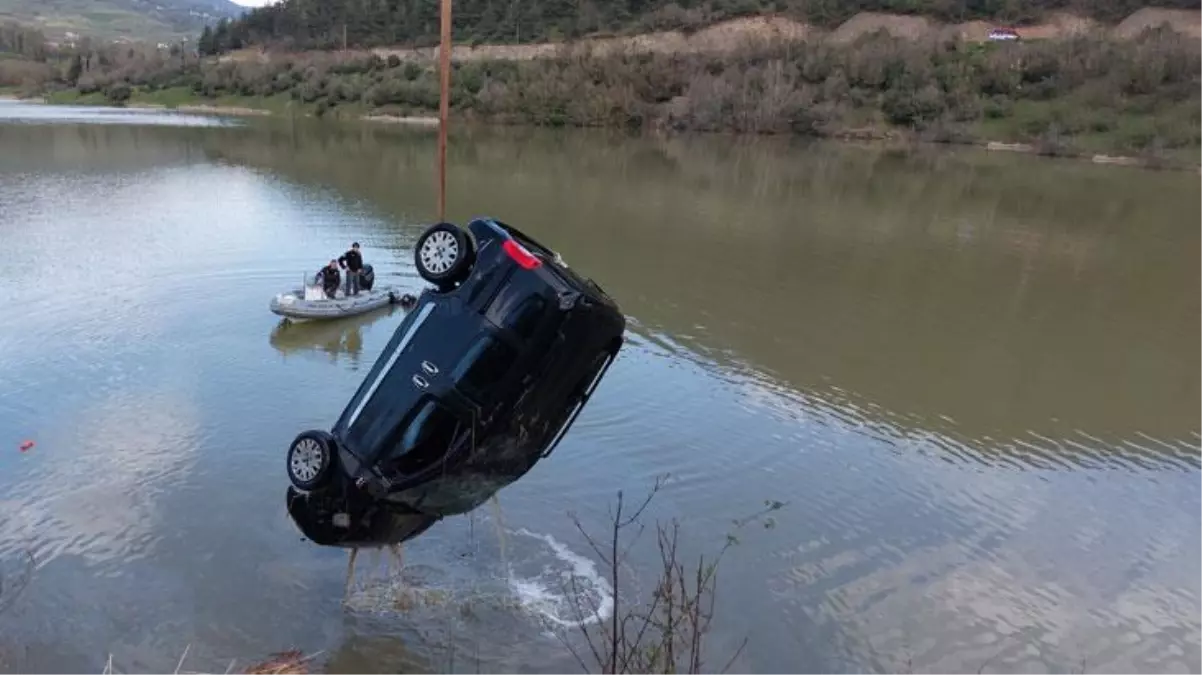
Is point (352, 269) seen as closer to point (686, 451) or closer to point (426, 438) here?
point (686, 451)

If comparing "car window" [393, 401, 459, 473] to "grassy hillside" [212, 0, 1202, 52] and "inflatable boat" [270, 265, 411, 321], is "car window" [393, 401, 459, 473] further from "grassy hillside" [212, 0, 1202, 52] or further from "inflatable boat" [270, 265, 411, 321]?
"grassy hillside" [212, 0, 1202, 52]

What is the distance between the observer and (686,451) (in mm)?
12992

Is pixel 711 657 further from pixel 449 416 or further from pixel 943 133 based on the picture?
pixel 943 133

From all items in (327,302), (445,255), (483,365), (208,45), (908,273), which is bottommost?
(327,302)

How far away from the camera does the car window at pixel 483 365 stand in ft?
22.3

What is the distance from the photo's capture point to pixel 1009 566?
33.9ft

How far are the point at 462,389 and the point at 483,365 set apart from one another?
0.86ft

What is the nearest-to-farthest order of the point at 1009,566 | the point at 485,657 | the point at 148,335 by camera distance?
1. the point at 485,657
2. the point at 1009,566
3. the point at 148,335

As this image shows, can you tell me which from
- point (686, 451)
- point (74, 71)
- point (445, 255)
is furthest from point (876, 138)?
point (74, 71)

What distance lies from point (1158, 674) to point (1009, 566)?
6.32 feet

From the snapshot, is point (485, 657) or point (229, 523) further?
point (229, 523)

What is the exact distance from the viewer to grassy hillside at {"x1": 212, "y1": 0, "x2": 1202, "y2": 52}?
3723 inches

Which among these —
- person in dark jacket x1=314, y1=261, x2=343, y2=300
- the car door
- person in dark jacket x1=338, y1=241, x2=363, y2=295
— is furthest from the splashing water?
person in dark jacket x1=338, y1=241, x2=363, y2=295

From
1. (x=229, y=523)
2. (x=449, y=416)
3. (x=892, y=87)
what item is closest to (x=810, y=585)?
(x=449, y=416)
